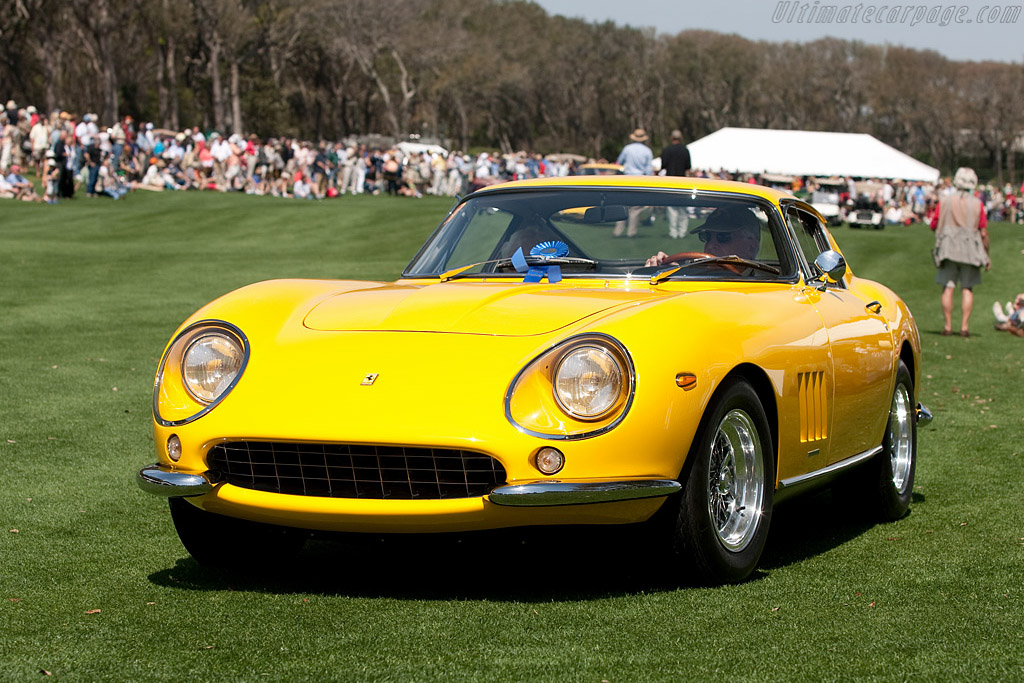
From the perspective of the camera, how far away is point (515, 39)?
330 feet

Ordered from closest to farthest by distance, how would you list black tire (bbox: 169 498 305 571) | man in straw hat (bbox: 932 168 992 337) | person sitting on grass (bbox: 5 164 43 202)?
1. black tire (bbox: 169 498 305 571)
2. man in straw hat (bbox: 932 168 992 337)
3. person sitting on grass (bbox: 5 164 43 202)

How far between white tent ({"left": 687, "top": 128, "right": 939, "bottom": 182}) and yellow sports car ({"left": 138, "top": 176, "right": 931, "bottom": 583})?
45.3 meters

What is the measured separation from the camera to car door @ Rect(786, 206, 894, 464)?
5.33m

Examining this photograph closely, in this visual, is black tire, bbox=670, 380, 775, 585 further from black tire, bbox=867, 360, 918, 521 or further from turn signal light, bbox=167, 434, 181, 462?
turn signal light, bbox=167, 434, 181, 462

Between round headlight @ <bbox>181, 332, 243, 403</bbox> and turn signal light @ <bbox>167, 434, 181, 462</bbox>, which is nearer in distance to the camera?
turn signal light @ <bbox>167, 434, 181, 462</bbox>

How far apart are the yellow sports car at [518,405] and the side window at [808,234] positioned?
1.48 feet

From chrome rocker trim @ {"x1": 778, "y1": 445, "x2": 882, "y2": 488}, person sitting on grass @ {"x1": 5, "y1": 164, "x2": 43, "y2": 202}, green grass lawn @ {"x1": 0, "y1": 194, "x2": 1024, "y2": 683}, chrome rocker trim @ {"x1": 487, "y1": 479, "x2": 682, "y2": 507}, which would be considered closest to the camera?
green grass lawn @ {"x1": 0, "y1": 194, "x2": 1024, "y2": 683}

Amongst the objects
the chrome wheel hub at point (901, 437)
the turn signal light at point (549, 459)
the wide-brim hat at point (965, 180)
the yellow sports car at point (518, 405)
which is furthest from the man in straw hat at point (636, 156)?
the turn signal light at point (549, 459)

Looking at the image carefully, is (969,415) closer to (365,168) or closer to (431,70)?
(365,168)

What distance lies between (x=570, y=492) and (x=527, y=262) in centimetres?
181

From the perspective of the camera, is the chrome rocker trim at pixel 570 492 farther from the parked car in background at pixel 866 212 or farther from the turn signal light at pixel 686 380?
the parked car in background at pixel 866 212

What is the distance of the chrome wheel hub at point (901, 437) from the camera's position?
614 centimetres

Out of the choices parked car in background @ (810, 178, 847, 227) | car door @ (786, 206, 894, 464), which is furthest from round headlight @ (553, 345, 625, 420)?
parked car in background @ (810, 178, 847, 227)

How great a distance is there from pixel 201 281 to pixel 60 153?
13181 mm
